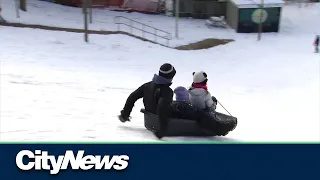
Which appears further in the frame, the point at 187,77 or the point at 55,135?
the point at 187,77

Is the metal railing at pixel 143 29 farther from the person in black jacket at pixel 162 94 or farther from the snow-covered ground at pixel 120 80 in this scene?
the person in black jacket at pixel 162 94

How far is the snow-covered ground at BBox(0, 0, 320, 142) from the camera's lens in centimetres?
752

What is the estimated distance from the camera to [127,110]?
737 centimetres

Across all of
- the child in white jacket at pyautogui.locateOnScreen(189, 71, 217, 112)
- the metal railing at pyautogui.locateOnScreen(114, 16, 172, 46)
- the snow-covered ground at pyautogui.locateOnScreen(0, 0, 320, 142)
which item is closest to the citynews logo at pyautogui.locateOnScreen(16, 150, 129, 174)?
the snow-covered ground at pyautogui.locateOnScreen(0, 0, 320, 142)

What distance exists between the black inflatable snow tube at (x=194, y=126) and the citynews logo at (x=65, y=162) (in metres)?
2.18

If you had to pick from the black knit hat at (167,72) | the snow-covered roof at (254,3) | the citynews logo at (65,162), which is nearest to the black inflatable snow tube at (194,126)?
the black knit hat at (167,72)

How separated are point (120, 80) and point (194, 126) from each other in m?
7.87

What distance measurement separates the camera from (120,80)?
47.1 feet

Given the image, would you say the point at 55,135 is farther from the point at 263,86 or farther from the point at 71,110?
the point at 263,86

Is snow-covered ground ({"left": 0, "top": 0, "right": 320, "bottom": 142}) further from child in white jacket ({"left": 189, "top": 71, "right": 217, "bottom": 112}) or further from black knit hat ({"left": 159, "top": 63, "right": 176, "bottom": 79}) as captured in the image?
black knit hat ({"left": 159, "top": 63, "right": 176, "bottom": 79})

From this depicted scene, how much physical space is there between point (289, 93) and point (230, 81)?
279 cm

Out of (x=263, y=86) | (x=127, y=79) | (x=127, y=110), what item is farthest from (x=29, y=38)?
(x=127, y=110)

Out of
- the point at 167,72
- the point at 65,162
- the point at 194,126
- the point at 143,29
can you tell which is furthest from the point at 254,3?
the point at 65,162

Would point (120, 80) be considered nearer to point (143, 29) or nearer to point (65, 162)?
point (65, 162)
